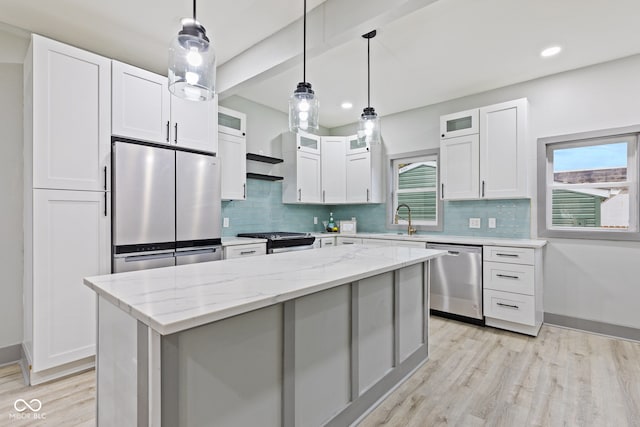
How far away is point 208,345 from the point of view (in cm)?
113

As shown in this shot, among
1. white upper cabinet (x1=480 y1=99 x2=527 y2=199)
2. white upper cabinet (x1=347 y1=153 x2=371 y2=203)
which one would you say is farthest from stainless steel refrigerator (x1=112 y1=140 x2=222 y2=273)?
white upper cabinet (x1=480 y1=99 x2=527 y2=199)

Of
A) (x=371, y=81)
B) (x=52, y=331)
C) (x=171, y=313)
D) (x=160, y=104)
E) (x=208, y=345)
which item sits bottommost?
(x=52, y=331)

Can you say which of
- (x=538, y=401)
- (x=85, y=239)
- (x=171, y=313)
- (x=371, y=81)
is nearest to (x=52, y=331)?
(x=85, y=239)

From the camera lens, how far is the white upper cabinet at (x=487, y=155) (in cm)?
334

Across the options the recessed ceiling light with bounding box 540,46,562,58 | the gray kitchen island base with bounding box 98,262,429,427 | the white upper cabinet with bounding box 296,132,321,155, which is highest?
the recessed ceiling light with bounding box 540,46,562,58

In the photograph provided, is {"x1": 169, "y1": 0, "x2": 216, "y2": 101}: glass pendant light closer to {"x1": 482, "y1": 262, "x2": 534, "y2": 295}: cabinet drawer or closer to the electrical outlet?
{"x1": 482, "y1": 262, "x2": 534, "y2": 295}: cabinet drawer

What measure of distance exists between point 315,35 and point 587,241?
330cm

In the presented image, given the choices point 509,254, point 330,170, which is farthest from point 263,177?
point 509,254

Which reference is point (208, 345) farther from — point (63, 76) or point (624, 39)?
point (624, 39)

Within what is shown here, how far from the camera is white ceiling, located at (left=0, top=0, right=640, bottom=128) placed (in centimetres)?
227

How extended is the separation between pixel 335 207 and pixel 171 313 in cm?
450

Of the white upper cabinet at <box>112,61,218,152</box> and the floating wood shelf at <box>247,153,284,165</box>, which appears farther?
the floating wood shelf at <box>247,153,284,165</box>

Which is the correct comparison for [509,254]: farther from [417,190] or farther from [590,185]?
[417,190]

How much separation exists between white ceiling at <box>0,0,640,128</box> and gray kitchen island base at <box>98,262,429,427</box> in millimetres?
1868
